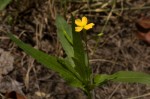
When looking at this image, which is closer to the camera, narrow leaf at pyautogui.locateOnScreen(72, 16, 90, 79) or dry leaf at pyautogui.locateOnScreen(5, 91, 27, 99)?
narrow leaf at pyautogui.locateOnScreen(72, 16, 90, 79)

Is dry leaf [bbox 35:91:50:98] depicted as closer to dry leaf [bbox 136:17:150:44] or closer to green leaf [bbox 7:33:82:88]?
green leaf [bbox 7:33:82:88]

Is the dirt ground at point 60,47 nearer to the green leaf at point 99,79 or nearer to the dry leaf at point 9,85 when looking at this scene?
the dry leaf at point 9,85

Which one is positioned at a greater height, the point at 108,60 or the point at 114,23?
the point at 114,23

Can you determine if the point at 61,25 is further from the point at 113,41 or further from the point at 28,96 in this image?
the point at 113,41

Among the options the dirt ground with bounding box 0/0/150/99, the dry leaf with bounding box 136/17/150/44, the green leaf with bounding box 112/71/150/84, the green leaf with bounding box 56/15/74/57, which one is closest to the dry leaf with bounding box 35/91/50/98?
the dirt ground with bounding box 0/0/150/99

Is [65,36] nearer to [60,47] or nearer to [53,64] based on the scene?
[53,64]

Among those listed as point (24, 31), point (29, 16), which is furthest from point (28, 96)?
point (29, 16)

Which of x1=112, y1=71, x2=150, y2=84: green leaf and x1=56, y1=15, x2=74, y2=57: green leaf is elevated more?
x1=56, y1=15, x2=74, y2=57: green leaf

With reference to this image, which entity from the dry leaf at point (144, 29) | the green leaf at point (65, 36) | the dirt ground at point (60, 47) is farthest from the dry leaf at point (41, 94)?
the dry leaf at point (144, 29)

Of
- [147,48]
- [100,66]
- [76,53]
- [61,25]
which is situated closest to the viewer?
[76,53]
